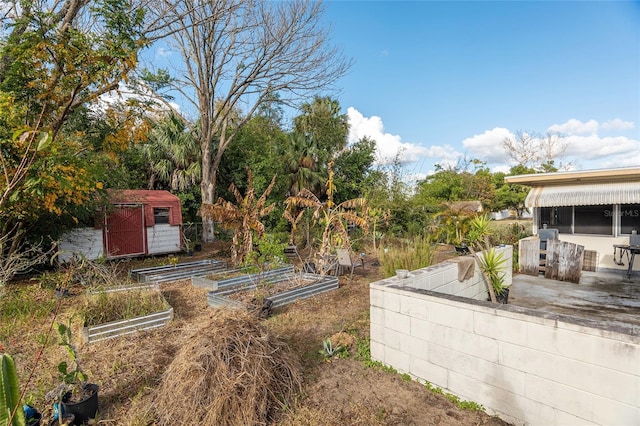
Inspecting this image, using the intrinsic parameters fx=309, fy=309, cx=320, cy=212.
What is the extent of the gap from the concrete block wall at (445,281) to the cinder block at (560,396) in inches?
60.9

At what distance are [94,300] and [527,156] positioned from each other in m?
40.9

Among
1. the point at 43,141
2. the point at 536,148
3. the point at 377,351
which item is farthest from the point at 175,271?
the point at 536,148

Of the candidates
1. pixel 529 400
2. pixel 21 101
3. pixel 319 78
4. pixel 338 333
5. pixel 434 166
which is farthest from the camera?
pixel 434 166

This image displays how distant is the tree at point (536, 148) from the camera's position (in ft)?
108

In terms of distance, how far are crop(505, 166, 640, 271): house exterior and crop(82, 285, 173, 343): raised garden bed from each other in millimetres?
10680

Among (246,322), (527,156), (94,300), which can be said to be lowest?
(94,300)

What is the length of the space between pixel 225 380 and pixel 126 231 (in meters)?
11.2

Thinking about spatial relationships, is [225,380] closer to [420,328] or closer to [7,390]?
[7,390]

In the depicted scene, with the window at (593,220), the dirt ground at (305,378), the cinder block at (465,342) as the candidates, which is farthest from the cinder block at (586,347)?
the window at (593,220)

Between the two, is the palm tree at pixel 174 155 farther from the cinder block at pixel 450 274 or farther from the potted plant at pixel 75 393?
the cinder block at pixel 450 274

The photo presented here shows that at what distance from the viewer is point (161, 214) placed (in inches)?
510

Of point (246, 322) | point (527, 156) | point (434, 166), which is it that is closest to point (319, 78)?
point (246, 322)

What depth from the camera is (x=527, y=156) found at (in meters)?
34.8

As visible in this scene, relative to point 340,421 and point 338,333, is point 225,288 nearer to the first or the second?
point 338,333
